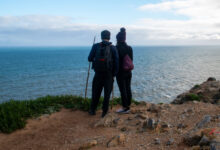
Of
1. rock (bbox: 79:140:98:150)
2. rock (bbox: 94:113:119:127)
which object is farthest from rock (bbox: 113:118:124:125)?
rock (bbox: 79:140:98:150)

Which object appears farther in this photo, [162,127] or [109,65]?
[109,65]

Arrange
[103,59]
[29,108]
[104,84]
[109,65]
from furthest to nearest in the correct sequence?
[29,108]
[104,84]
[109,65]
[103,59]

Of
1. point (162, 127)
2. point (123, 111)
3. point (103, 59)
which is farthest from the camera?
point (123, 111)

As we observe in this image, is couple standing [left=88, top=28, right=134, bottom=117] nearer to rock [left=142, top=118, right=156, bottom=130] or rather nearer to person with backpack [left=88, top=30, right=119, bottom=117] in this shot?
person with backpack [left=88, top=30, right=119, bottom=117]

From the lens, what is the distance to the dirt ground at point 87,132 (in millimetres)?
4604

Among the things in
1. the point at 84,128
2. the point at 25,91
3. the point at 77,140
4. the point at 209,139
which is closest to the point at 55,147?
the point at 77,140

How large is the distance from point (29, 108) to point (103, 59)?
11.5 ft

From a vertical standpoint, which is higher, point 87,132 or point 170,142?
point 170,142

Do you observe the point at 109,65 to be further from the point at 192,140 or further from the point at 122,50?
the point at 192,140

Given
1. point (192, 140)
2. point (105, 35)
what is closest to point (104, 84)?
point (105, 35)

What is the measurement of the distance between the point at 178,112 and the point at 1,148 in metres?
5.66

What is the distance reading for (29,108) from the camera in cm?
733

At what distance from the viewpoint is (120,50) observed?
6.75 m

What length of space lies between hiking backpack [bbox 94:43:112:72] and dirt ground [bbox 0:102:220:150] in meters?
1.79
